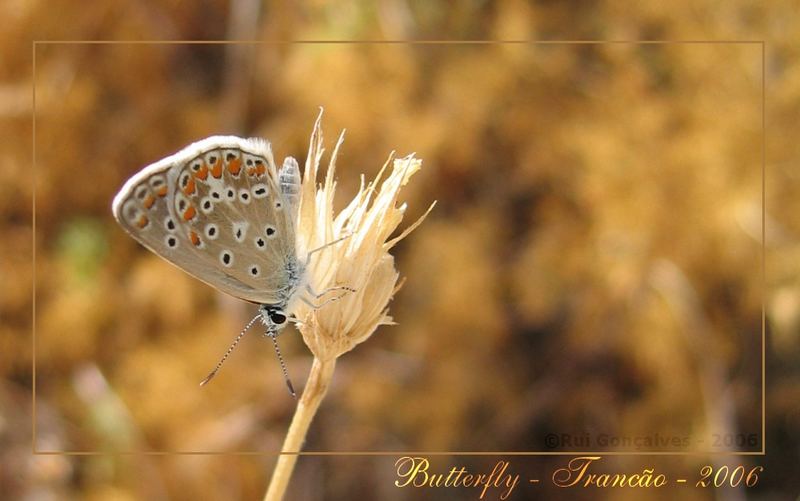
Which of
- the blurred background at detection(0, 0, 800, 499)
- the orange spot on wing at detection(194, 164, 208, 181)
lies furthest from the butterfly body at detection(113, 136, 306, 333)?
the blurred background at detection(0, 0, 800, 499)

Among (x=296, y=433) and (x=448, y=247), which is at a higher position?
(x=296, y=433)

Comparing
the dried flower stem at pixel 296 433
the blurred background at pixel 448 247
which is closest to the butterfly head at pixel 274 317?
the dried flower stem at pixel 296 433

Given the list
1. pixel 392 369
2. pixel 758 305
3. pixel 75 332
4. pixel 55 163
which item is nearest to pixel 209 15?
pixel 55 163

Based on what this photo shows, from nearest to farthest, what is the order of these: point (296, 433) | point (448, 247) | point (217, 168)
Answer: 1. point (296, 433)
2. point (217, 168)
3. point (448, 247)

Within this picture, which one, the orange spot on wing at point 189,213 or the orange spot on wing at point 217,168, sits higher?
the orange spot on wing at point 217,168

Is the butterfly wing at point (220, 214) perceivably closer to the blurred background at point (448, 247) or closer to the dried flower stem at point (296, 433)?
the dried flower stem at point (296, 433)

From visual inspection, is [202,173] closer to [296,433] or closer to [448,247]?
[296,433]

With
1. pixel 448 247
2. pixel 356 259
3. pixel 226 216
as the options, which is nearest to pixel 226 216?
pixel 226 216
